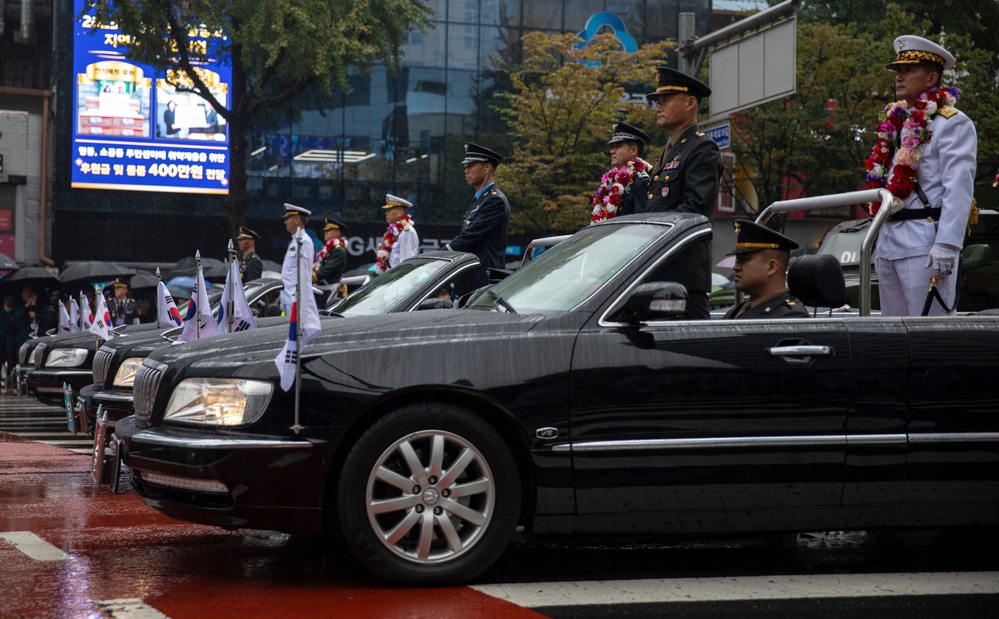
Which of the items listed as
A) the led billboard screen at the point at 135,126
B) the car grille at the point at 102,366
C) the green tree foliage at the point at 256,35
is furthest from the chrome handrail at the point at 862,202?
the led billboard screen at the point at 135,126

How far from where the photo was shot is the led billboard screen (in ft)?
123

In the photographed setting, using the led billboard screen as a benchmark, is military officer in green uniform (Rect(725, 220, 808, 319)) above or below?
below

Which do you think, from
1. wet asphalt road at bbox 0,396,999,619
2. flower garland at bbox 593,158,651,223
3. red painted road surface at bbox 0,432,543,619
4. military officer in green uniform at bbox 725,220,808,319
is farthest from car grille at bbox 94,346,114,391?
military officer in green uniform at bbox 725,220,808,319

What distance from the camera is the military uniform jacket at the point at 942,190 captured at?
6293 millimetres

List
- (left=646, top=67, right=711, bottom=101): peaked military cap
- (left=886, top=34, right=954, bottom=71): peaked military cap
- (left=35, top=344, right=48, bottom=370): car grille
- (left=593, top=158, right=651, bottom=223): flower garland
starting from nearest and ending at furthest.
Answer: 1. (left=886, top=34, right=954, bottom=71): peaked military cap
2. (left=646, top=67, right=711, bottom=101): peaked military cap
3. (left=593, top=158, right=651, bottom=223): flower garland
4. (left=35, top=344, right=48, bottom=370): car grille

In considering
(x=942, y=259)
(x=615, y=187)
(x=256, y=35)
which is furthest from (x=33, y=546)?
(x=256, y=35)

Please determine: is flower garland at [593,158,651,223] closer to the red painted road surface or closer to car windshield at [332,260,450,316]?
car windshield at [332,260,450,316]

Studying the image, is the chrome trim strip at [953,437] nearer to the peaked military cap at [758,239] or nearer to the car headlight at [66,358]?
the peaked military cap at [758,239]

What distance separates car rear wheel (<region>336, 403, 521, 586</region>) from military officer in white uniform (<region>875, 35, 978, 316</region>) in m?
2.58

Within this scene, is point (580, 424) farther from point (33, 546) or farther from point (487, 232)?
point (487, 232)

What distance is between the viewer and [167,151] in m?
38.1

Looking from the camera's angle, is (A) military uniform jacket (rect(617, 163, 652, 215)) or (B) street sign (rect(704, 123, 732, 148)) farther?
(B) street sign (rect(704, 123, 732, 148))

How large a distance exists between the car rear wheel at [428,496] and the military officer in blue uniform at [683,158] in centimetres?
198

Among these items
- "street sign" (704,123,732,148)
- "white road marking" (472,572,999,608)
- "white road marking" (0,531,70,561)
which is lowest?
"white road marking" (0,531,70,561)
